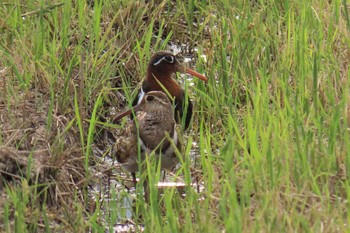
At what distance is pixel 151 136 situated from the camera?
5.21 meters

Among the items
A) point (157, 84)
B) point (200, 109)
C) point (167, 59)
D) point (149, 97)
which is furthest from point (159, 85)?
point (149, 97)

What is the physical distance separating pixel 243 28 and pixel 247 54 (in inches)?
12.9

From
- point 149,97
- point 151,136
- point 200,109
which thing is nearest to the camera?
point 151,136

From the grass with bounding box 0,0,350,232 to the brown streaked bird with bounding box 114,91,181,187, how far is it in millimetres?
121

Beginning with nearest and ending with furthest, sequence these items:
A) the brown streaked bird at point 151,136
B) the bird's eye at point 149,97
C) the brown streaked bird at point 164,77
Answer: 1. the brown streaked bird at point 151,136
2. the bird's eye at point 149,97
3. the brown streaked bird at point 164,77

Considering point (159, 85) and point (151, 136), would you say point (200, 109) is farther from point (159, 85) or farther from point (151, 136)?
point (151, 136)

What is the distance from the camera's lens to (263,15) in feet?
23.0

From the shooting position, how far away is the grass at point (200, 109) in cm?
433

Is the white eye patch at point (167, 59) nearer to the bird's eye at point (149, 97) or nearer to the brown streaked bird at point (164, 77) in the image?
the brown streaked bird at point (164, 77)

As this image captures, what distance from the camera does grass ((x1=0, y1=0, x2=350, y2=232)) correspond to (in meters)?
4.33

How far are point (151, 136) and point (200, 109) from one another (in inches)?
44.6

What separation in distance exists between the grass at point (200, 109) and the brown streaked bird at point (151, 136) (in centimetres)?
12

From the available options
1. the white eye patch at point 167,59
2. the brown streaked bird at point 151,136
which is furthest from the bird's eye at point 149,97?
the white eye patch at point 167,59

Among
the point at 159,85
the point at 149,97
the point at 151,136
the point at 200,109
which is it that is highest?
the point at 149,97
